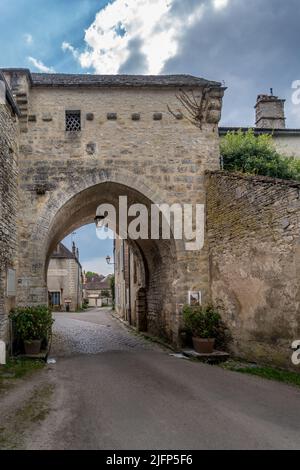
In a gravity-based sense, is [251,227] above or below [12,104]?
below

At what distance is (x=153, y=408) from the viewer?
5094 millimetres

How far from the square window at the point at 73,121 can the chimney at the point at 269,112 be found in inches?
400

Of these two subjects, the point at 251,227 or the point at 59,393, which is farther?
the point at 251,227

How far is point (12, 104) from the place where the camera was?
9273 mm

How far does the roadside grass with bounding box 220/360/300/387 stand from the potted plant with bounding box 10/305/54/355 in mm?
3821

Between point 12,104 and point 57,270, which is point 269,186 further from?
point 57,270

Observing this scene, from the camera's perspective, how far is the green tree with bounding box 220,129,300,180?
11.7 metres

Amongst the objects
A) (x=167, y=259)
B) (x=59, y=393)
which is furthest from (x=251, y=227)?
(x=59, y=393)

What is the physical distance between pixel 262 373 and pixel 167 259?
4.55 meters

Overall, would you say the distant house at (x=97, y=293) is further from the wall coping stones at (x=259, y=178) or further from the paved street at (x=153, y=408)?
the paved street at (x=153, y=408)

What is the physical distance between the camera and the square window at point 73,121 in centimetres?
1044

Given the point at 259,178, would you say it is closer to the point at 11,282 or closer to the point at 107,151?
the point at 107,151

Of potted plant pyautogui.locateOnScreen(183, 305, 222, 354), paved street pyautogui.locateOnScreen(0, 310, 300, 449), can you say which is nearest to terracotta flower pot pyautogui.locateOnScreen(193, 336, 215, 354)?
potted plant pyautogui.locateOnScreen(183, 305, 222, 354)

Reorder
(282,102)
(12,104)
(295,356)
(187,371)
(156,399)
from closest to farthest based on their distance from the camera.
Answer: (156,399) → (295,356) → (187,371) → (12,104) → (282,102)
